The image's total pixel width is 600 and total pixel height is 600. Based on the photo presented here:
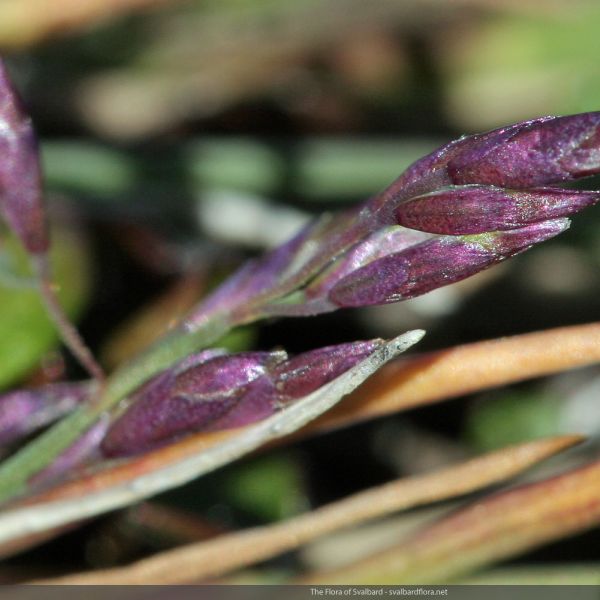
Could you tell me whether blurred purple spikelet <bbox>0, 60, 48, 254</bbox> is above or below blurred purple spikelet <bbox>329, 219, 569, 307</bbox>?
above

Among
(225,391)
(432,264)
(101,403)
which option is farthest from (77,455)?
(432,264)

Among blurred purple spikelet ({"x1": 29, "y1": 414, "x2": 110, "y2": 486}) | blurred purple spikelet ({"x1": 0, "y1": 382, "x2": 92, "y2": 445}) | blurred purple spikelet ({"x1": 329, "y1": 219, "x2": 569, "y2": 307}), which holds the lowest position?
blurred purple spikelet ({"x1": 29, "y1": 414, "x2": 110, "y2": 486})

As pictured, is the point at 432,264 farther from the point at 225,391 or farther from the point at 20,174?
the point at 20,174

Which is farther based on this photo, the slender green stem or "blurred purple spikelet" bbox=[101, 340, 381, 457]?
the slender green stem

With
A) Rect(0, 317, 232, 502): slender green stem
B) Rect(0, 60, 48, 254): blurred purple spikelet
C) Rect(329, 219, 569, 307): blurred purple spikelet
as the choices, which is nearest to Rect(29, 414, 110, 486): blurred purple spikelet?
Rect(0, 317, 232, 502): slender green stem

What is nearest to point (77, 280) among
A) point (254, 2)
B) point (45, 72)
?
point (45, 72)

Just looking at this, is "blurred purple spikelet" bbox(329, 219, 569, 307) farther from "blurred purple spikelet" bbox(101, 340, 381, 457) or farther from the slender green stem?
the slender green stem

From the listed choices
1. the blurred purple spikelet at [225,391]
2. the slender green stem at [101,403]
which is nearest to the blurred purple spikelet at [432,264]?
the blurred purple spikelet at [225,391]

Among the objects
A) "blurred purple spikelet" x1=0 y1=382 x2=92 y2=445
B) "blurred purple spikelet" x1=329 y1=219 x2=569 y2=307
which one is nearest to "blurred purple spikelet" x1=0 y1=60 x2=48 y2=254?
"blurred purple spikelet" x1=0 y1=382 x2=92 y2=445
